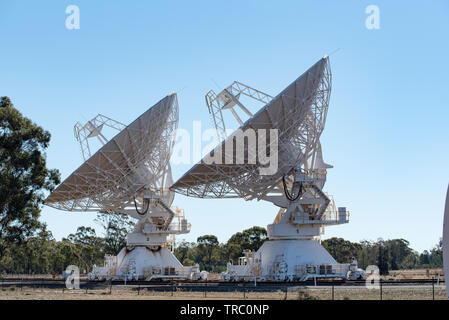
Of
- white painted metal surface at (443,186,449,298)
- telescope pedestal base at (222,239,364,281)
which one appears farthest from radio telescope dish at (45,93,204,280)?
white painted metal surface at (443,186,449,298)

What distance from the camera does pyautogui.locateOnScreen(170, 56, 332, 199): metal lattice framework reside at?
3644 cm

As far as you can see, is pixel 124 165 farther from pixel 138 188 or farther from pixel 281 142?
pixel 281 142

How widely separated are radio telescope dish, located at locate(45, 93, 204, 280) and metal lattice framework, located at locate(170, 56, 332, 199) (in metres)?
5.69

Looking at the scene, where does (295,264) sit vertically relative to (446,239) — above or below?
below

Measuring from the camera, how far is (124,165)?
4478cm

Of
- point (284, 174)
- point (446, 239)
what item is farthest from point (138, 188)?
point (446, 239)

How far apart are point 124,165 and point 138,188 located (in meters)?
2.24

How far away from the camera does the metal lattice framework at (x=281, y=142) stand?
120ft

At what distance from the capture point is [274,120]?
3669cm

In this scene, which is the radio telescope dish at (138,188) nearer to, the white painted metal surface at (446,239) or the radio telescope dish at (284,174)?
the radio telescope dish at (284,174)

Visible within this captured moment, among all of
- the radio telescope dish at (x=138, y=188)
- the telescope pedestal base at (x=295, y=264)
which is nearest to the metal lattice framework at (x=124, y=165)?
the radio telescope dish at (x=138, y=188)

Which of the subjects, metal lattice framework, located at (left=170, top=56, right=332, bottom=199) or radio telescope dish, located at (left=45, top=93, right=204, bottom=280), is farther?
radio telescope dish, located at (left=45, top=93, right=204, bottom=280)

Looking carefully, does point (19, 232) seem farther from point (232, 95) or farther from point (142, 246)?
point (232, 95)

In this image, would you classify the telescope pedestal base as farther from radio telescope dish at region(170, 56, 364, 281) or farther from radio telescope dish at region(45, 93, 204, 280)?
radio telescope dish at region(45, 93, 204, 280)
